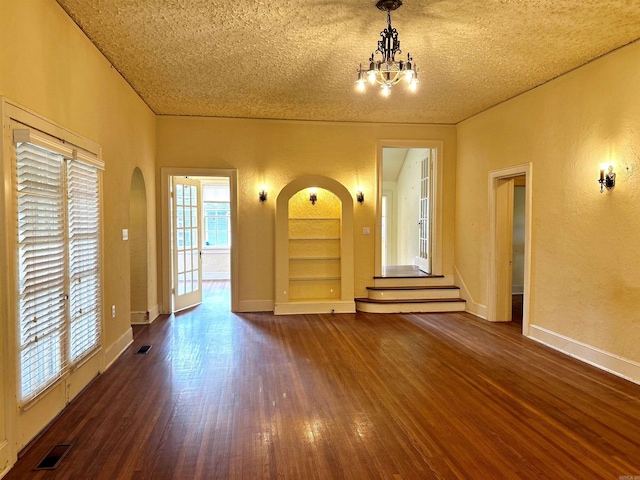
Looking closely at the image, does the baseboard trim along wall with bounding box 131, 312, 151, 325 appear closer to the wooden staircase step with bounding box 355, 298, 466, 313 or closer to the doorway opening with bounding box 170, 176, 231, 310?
the doorway opening with bounding box 170, 176, 231, 310

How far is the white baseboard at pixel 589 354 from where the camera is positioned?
3520mm

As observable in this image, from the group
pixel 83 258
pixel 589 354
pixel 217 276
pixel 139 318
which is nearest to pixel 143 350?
pixel 139 318

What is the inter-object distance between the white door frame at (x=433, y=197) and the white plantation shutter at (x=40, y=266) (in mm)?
4705

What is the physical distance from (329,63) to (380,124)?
2.63 meters

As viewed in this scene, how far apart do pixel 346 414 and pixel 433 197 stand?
15.6ft

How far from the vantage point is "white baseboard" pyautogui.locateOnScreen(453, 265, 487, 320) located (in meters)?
5.89

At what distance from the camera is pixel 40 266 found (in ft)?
8.55

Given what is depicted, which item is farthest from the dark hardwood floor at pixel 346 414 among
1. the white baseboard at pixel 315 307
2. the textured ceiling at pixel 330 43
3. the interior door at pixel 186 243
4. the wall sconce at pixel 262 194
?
the textured ceiling at pixel 330 43

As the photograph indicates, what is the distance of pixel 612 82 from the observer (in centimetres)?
371

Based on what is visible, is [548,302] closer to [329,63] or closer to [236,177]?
[329,63]

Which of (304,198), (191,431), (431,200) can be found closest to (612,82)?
(431,200)

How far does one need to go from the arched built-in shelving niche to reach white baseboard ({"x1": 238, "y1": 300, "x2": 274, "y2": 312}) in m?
0.31

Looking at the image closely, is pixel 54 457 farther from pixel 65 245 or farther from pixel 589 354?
pixel 589 354

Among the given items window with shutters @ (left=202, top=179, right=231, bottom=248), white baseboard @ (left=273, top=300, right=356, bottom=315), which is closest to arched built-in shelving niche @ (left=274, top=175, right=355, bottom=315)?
white baseboard @ (left=273, top=300, right=356, bottom=315)
